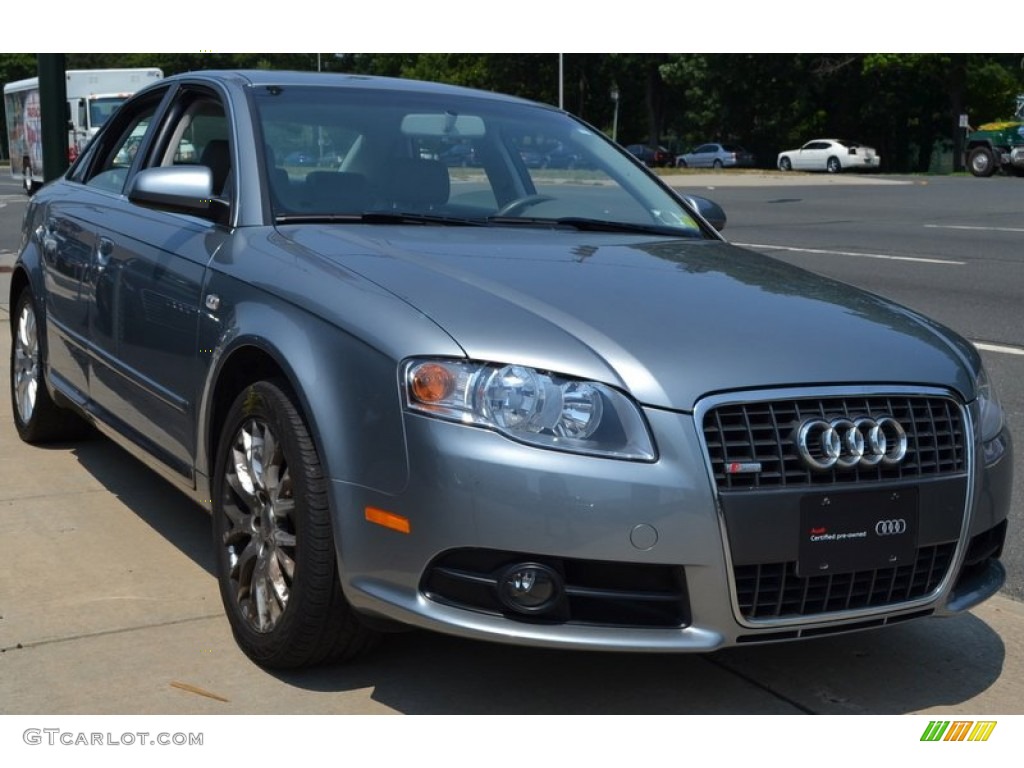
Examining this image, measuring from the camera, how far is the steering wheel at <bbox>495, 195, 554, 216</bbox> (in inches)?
182

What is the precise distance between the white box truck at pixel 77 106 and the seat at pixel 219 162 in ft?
88.0

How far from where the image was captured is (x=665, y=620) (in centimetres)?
325

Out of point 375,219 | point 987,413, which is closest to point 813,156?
point 375,219

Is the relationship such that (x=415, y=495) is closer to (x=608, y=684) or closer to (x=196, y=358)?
(x=608, y=684)

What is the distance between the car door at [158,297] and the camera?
4.29m

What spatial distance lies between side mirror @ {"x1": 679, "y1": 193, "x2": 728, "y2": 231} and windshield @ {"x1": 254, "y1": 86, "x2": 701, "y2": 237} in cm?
16

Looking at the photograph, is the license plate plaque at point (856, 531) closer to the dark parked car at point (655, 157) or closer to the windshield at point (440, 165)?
the windshield at point (440, 165)

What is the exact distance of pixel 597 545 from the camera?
312cm

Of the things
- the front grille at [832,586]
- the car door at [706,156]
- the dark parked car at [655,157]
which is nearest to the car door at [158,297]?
the front grille at [832,586]

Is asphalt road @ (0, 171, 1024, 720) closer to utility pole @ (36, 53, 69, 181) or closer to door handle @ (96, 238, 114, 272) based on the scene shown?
door handle @ (96, 238, 114, 272)

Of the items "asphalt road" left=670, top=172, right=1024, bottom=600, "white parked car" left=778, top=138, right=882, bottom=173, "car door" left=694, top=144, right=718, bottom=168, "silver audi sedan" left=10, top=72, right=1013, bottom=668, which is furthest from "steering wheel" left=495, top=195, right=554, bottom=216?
"car door" left=694, top=144, right=718, bottom=168

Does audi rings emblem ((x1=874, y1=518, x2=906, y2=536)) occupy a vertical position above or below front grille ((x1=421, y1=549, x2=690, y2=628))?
above

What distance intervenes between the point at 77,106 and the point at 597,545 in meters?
31.5

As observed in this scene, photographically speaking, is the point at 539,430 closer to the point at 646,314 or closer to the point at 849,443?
the point at 646,314
